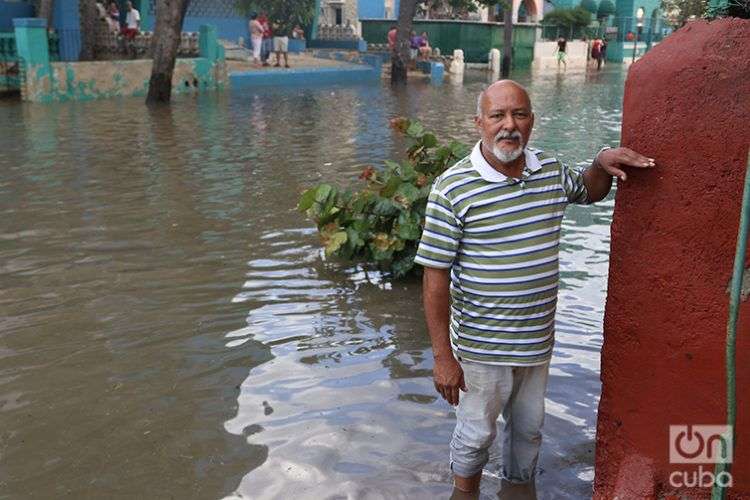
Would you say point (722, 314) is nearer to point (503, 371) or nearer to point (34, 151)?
point (503, 371)

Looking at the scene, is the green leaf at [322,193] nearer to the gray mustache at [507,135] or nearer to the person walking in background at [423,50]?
the gray mustache at [507,135]

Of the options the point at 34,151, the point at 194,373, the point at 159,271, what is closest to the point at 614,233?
the point at 194,373

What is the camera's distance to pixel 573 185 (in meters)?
3.12

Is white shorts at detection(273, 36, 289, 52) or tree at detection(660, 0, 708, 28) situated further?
white shorts at detection(273, 36, 289, 52)

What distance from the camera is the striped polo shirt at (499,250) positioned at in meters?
2.91

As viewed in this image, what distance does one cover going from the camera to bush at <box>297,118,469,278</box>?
628 centimetres

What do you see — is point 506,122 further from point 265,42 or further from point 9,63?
point 265,42

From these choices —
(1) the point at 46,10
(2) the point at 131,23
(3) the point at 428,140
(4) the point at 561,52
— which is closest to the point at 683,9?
(3) the point at 428,140

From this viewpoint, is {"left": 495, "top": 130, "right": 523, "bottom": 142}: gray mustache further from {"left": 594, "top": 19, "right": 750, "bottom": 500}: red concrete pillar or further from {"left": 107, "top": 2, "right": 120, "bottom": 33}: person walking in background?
{"left": 107, "top": 2, "right": 120, "bottom": 33}: person walking in background

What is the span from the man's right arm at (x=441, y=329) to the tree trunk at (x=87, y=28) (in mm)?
21265

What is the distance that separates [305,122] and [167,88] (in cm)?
430

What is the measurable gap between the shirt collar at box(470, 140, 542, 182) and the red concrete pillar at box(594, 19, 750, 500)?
12.4 inches

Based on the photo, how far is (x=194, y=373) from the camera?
4.77m

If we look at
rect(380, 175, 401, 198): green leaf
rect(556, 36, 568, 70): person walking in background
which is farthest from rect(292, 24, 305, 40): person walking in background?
rect(380, 175, 401, 198): green leaf
